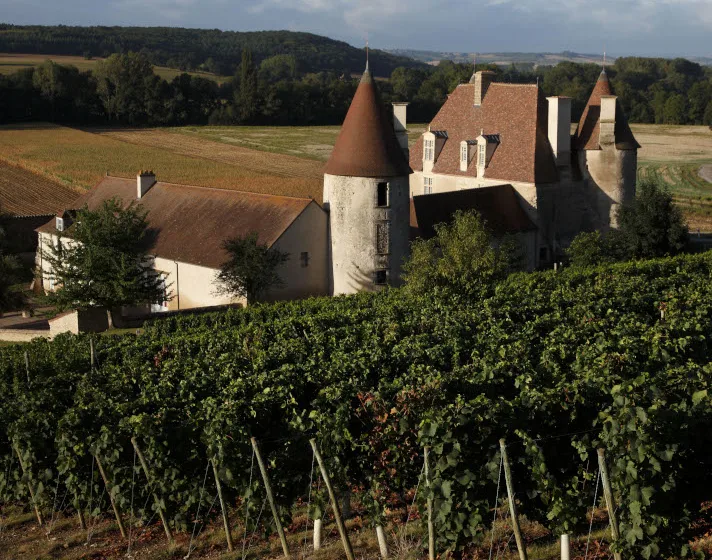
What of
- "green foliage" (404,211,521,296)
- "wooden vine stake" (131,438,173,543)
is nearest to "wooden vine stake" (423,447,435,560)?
"wooden vine stake" (131,438,173,543)

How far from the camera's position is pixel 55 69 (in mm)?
98750

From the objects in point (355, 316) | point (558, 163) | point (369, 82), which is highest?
point (369, 82)

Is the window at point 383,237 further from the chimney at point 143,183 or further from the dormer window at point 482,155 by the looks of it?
the chimney at point 143,183

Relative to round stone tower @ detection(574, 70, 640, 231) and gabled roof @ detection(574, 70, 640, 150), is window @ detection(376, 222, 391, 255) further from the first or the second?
gabled roof @ detection(574, 70, 640, 150)

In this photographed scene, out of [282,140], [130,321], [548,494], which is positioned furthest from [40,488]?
[282,140]

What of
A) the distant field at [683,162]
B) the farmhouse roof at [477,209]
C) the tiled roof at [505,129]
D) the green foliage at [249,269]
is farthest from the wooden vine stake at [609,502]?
the distant field at [683,162]

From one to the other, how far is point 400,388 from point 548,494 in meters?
3.79

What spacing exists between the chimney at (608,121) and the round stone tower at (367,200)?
1174 centimetres

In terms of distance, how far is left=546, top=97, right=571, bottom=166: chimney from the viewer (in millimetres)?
40406

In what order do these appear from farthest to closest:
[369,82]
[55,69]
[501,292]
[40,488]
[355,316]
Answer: [55,69] < [369,82] < [501,292] < [355,316] < [40,488]

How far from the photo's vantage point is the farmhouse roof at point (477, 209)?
3719cm

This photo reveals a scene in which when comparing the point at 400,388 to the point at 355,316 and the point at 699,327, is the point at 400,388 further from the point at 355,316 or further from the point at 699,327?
→ the point at 355,316

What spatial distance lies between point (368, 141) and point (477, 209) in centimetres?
680

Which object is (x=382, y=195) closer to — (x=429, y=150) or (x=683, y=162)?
(x=429, y=150)
